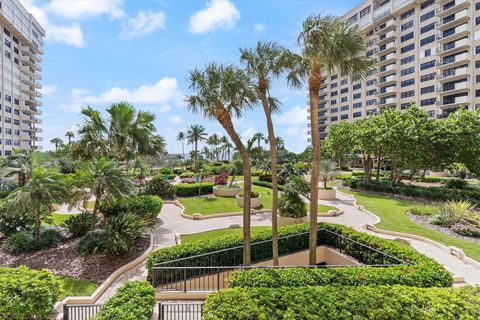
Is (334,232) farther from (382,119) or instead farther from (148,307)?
(382,119)

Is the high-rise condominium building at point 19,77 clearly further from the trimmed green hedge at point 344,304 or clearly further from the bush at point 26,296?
the trimmed green hedge at point 344,304

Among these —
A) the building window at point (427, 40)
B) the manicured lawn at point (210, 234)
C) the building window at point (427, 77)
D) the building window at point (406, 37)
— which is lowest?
the manicured lawn at point (210, 234)

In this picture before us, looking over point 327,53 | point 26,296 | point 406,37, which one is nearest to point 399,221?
point 327,53

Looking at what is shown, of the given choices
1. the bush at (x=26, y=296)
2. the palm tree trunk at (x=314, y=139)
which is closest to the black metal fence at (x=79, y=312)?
the bush at (x=26, y=296)

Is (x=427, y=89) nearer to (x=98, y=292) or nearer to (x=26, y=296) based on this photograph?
(x=98, y=292)

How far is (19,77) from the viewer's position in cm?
6291

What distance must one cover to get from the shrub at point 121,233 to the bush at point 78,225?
250cm

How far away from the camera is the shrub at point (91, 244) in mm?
11359

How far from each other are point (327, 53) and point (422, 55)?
61.8m

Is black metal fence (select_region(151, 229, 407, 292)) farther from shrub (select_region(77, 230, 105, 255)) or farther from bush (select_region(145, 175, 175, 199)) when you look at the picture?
bush (select_region(145, 175, 175, 199))

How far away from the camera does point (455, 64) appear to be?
4806cm

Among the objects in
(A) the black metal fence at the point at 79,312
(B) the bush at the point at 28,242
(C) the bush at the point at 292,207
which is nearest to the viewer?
(A) the black metal fence at the point at 79,312

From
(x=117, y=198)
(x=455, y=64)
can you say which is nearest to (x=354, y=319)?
(x=117, y=198)

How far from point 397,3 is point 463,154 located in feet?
168
